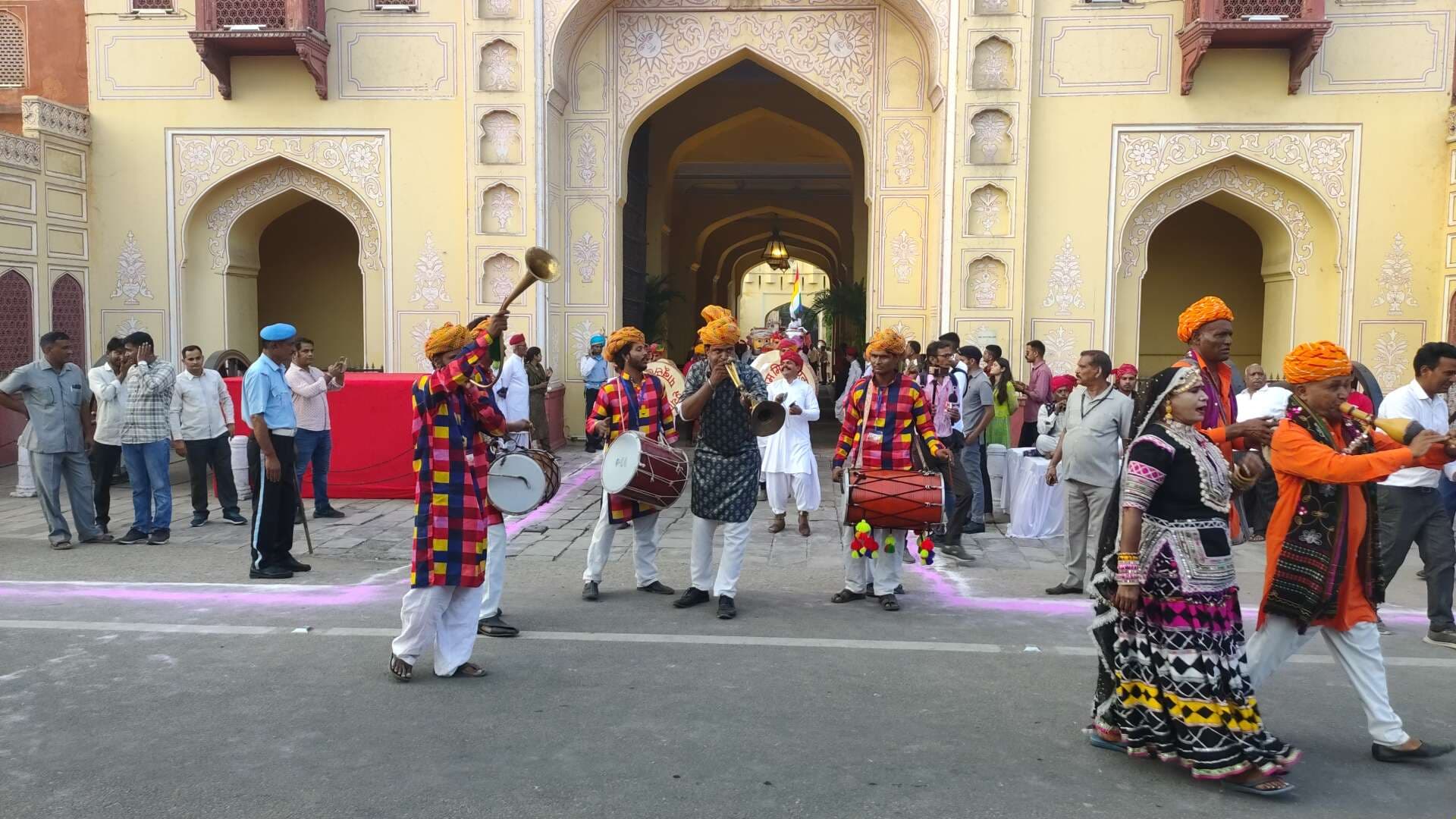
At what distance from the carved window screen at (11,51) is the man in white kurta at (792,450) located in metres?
11.0

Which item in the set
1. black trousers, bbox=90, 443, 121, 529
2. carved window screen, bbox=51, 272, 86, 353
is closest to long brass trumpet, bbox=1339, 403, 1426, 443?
black trousers, bbox=90, 443, 121, 529

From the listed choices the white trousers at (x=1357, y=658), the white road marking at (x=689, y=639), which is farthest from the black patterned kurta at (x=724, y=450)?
the white trousers at (x=1357, y=658)

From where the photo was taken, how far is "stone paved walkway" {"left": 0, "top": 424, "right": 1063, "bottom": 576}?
785cm

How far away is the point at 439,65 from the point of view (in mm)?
13203

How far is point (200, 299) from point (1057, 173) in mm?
10858

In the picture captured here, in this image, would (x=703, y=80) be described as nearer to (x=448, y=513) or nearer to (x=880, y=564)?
(x=880, y=564)

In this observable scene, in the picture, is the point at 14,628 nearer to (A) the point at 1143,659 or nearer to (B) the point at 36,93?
(A) the point at 1143,659

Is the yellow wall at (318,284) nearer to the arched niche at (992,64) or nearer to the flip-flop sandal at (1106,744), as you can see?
the arched niche at (992,64)

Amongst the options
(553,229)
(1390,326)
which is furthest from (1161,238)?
(553,229)

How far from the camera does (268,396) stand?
23.6 ft

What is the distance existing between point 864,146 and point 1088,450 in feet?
26.3

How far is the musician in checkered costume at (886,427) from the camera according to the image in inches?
245

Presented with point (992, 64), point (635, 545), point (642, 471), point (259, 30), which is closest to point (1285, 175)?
point (992, 64)

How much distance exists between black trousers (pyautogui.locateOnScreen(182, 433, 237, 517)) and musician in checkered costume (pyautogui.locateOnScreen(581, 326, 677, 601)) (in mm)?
4197
